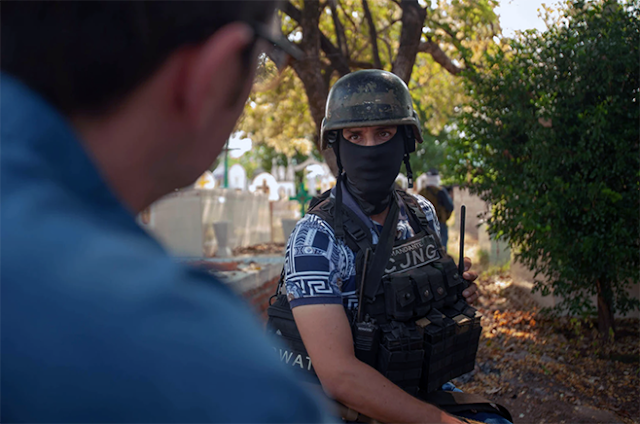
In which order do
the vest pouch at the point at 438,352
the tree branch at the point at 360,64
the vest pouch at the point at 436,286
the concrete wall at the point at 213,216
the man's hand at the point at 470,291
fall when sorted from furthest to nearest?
the concrete wall at the point at 213,216, the tree branch at the point at 360,64, the man's hand at the point at 470,291, the vest pouch at the point at 436,286, the vest pouch at the point at 438,352

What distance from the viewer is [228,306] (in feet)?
1.79

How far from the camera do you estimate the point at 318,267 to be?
1907 mm

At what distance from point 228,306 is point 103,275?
5.2 inches

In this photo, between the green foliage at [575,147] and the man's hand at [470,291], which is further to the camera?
the green foliage at [575,147]

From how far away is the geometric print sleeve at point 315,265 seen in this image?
73.2 inches

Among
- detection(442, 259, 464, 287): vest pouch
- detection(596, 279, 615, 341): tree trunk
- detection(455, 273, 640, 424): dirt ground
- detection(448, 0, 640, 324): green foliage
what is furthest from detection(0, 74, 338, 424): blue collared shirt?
detection(596, 279, 615, 341): tree trunk

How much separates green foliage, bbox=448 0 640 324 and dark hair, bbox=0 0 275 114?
4905 millimetres

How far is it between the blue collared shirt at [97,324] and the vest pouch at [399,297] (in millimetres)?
1429

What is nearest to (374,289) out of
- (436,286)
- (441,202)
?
(436,286)

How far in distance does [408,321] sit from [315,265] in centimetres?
46

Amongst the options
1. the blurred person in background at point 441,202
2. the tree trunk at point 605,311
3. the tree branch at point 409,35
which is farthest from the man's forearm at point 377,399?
the blurred person in background at point 441,202

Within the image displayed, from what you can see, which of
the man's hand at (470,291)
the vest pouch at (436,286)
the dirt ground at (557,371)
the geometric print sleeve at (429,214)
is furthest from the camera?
the dirt ground at (557,371)

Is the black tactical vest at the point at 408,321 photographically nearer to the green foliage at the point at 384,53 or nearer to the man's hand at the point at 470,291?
the man's hand at the point at 470,291

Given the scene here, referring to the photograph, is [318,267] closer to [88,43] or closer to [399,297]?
[399,297]
